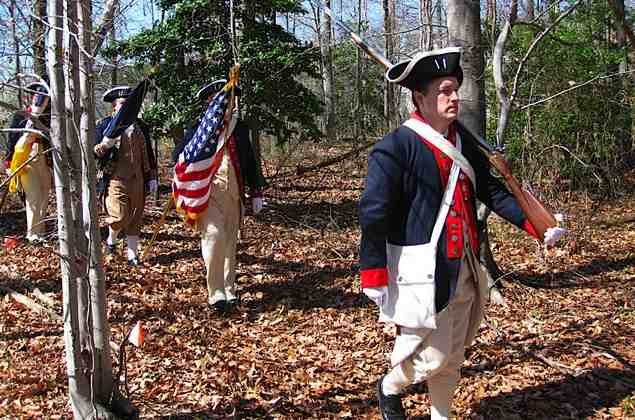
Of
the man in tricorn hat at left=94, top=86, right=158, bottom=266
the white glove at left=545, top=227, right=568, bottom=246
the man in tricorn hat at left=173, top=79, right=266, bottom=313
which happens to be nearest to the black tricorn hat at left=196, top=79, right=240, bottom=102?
the man in tricorn hat at left=173, top=79, right=266, bottom=313

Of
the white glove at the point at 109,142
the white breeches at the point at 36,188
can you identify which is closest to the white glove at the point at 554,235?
the white glove at the point at 109,142

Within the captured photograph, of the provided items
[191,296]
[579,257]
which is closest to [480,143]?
[191,296]

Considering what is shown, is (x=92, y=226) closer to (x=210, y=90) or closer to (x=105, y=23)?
(x=105, y=23)

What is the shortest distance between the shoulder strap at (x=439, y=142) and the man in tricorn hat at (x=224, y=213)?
3.13m

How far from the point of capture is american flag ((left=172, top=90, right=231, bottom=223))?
6.03 metres

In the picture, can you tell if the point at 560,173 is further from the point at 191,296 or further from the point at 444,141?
the point at 444,141

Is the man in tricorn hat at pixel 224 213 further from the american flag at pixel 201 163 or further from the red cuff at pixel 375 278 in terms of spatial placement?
the red cuff at pixel 375 278

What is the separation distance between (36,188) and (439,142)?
6.86 m

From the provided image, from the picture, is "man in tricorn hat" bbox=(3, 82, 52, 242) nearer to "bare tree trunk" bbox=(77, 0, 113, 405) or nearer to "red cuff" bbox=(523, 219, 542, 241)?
"bare tree trunk" bbox=(77, 0, 113, 405)

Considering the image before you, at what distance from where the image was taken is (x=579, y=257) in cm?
761

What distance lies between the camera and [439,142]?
3.38 metres

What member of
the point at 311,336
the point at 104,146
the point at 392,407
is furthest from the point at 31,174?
the point at 392,407

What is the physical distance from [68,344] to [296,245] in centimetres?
558

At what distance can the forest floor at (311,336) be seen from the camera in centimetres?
428
